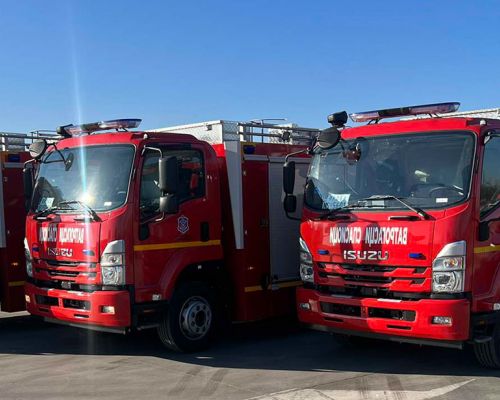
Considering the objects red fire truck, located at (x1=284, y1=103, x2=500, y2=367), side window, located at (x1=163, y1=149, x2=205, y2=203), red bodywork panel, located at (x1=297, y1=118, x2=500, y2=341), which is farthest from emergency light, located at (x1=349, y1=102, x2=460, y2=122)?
side window, located at (x1=163, y1=149, x2=205, y2=203)

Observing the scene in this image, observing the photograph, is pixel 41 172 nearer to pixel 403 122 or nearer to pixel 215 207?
pixel 215 207

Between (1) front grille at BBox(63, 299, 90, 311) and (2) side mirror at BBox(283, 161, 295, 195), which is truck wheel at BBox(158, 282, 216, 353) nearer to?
(1) front grille at BBox(63, 299, 90, 311)

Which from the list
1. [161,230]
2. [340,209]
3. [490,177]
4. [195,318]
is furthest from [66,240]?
[490,177]

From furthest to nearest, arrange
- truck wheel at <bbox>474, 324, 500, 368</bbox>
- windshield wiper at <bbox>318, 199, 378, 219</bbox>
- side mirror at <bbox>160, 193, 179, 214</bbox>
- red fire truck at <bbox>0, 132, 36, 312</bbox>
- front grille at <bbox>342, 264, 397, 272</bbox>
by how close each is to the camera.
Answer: red fire truck at <bbox>0, 132, 36, 312</bbox> → side mirror at <bbox>160, 193, 179, 214</bbox> → windshield wiper at <bbox>318, 199, 378, 219</bbox> → front grille at <bbox>342, 264, 397, 272</bbox> → truck wheel at <bbox>474, 324, 500, 368</bbox>

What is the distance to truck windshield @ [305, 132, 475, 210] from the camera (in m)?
6.61

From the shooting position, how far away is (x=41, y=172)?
8523 mm

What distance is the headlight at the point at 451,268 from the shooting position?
6270mm

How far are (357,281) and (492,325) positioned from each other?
4.75 feet

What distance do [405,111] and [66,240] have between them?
14.3 ft

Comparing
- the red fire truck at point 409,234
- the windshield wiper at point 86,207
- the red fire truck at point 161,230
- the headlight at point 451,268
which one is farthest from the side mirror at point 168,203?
the headlight at point 451,268

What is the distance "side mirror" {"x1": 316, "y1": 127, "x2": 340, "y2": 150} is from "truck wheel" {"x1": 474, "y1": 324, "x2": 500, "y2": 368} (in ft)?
8.71

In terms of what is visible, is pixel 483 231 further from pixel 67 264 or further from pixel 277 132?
pixel 67 264

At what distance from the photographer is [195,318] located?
8055mm

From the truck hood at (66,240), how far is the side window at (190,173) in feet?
3.86
